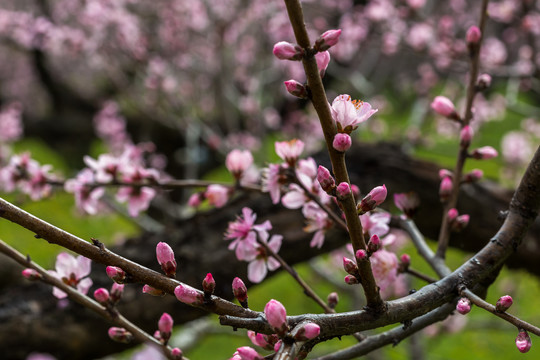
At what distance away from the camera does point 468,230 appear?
6.46 ft

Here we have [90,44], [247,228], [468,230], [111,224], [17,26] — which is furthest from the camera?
[111,224]

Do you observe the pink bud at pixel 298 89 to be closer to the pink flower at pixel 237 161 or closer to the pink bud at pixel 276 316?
the pink bud at pixel 276 316

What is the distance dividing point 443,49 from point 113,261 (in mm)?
3055

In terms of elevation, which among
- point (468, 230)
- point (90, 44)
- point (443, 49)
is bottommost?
point (468, 230)

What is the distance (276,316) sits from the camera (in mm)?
582

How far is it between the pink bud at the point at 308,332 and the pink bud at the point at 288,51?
338 mm

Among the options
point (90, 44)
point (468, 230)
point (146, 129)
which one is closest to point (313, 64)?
point (468, 230)

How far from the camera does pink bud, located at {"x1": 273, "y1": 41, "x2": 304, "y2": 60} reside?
2.03 feet

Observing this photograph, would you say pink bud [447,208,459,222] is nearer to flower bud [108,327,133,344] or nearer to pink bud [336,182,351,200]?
Result: pink bud [336,182,351,200]

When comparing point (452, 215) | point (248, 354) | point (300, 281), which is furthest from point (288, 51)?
point (452, 215)

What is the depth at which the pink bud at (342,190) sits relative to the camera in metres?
0.61

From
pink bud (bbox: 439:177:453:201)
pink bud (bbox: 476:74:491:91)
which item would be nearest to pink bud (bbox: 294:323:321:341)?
pink bud (bbox: 439:177:453:201)

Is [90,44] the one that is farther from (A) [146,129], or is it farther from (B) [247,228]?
(B) [247,228]

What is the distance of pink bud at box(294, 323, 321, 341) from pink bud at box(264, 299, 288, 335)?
2 centimetres
